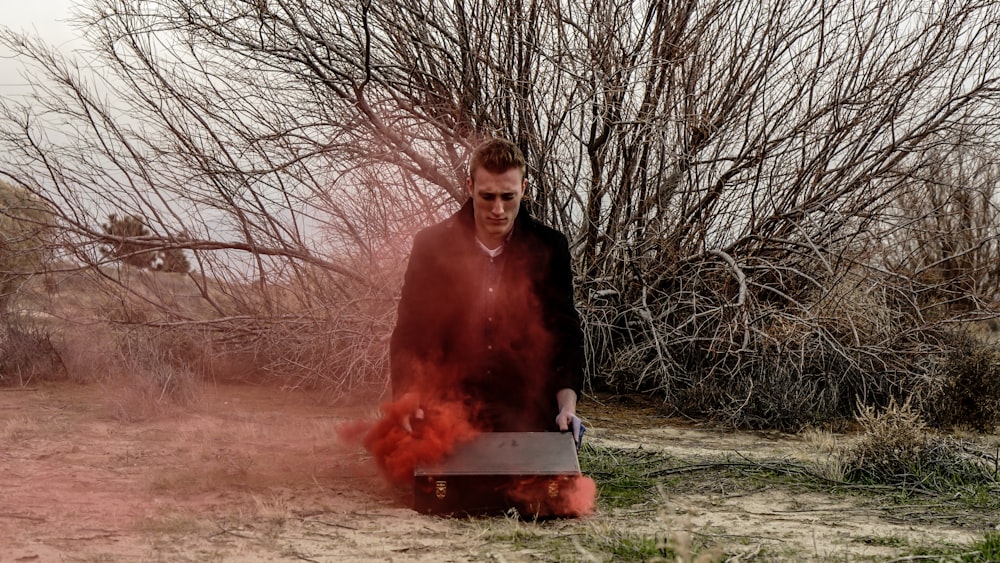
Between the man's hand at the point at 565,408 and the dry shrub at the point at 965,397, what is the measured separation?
424 centimetres

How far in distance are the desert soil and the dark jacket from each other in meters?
0.63

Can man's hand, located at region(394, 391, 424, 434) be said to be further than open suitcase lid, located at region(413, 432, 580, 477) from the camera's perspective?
Yes

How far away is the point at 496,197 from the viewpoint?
421cm

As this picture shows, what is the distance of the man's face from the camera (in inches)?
164

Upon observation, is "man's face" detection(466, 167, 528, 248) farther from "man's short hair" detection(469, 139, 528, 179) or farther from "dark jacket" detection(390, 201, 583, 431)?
"dark jacket" detection(390, 201, 583, 431)

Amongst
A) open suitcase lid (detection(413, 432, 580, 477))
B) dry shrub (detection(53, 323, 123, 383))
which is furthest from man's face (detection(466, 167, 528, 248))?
dry shrub (detection(53, 323, 123, 383))

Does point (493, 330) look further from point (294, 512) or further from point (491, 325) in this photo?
point (294, 512)

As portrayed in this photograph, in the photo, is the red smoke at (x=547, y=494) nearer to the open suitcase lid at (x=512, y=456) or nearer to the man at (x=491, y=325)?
the open suitcase lid at (x=512, y=456)

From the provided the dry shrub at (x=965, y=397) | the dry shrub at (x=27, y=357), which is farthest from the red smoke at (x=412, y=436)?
the dry shrub at (x=27, y=357)

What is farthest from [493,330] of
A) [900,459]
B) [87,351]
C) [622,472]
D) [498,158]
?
[87,351]

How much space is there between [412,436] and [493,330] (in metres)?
0.71

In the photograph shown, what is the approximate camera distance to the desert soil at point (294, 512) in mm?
3373

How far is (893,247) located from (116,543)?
7555 mm

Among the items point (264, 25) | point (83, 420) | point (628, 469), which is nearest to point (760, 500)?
point (628, 469)
